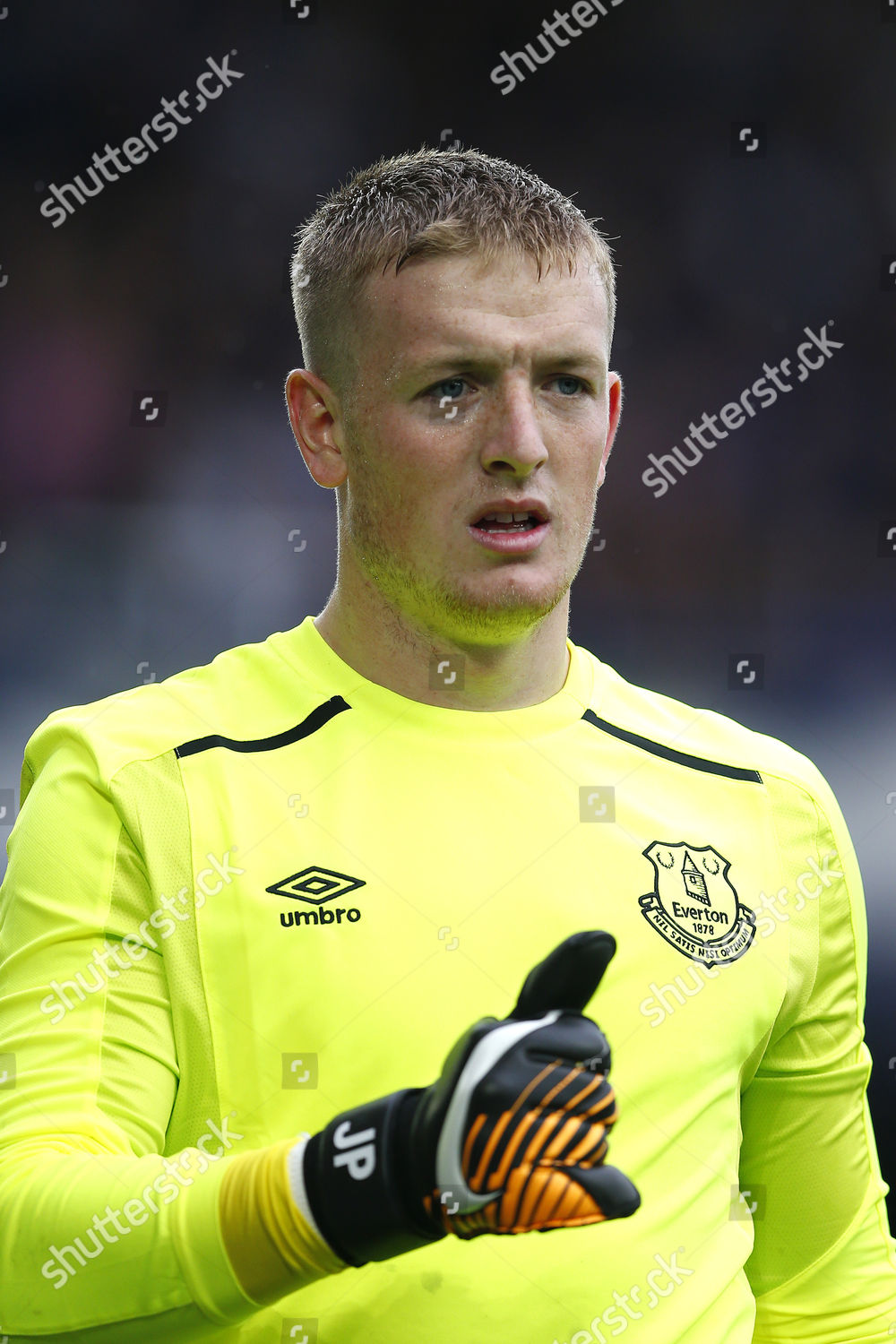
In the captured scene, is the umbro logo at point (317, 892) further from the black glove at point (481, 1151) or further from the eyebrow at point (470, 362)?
the eyebrow at point (470, 362)

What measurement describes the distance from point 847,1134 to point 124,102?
4.28 metres

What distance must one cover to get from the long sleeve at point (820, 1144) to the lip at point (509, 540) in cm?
51

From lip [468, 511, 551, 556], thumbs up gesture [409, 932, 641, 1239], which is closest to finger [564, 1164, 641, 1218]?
thumbs up gesture [409, 932, 641, 1239]

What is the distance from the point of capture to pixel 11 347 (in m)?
4.64

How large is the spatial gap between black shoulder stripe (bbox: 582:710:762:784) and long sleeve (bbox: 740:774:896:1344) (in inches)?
2.6

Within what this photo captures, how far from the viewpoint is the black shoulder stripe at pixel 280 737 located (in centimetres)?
153

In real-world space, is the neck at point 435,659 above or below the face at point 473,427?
below

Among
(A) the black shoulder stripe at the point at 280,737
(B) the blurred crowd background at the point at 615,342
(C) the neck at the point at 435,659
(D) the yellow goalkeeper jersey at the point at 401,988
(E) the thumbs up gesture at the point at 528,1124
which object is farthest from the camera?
(B) the blurred crowd background at the point at 615,342

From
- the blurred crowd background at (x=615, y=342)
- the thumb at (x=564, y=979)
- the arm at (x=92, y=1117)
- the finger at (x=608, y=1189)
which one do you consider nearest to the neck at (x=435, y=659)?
the arm at (x=92, y=1117)

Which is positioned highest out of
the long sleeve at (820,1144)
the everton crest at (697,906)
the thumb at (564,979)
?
the thumb at (564,979)

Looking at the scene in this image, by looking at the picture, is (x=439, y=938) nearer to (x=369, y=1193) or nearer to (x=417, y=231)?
(x=369, y=1193)

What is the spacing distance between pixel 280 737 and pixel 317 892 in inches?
8.6

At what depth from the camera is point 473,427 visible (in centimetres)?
155

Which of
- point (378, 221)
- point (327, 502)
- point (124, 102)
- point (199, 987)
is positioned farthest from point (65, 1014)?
point (124, 102)
